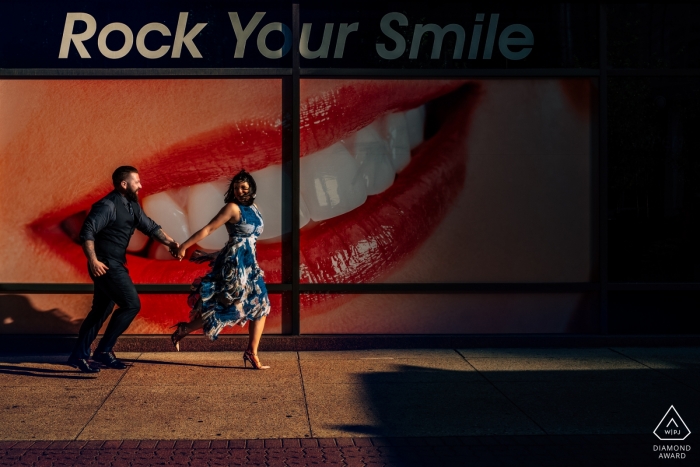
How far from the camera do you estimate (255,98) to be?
28.6 feet

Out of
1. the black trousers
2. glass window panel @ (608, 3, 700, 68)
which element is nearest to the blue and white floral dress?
the black trousers

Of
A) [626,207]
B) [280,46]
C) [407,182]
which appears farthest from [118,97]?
[626,207]

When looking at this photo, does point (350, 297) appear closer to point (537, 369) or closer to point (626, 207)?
point (537, 369)

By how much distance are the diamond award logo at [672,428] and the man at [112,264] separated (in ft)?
13.9

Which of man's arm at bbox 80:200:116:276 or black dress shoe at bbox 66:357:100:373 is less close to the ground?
man's arm at bbox 80:200:116:276

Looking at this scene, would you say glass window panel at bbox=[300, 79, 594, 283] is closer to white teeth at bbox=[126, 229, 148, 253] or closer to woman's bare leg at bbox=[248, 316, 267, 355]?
woman's bare leg at bbox=[248, 316, 267, 355]

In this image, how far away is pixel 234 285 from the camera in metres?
7.50

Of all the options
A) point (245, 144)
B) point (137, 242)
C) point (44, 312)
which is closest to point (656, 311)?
point (245, 144)

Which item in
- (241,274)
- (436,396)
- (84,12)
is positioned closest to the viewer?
(436,396)

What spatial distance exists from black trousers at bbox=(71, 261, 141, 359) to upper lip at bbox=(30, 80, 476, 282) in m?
1.44

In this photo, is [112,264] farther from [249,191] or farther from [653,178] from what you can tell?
[653,178]

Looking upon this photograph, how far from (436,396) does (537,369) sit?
1461 mm

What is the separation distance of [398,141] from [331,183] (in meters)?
0.81

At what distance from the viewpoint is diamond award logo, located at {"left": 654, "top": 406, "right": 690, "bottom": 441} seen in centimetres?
559
